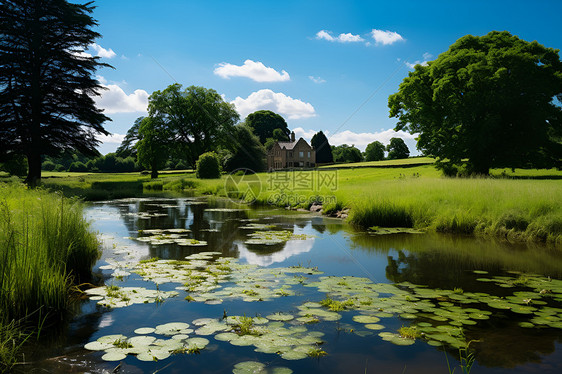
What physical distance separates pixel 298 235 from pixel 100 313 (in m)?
6.96

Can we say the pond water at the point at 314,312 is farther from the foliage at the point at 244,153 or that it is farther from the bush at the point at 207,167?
the foliage at the point at 244,153

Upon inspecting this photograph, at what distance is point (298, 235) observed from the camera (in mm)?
10883

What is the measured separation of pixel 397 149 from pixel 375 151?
5.71 metres

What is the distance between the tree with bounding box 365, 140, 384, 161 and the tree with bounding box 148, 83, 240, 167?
155 feet

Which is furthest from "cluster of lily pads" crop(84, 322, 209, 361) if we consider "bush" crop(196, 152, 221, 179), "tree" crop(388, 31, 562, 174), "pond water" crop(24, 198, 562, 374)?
"bush" crop(196, 152, 221, 179)

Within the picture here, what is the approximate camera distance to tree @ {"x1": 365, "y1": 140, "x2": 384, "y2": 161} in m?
89.2

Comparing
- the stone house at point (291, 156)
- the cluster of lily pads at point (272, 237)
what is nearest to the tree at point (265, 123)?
the stone house at point (291, 156)

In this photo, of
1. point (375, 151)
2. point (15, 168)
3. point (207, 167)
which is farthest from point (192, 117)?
point (375, 151)

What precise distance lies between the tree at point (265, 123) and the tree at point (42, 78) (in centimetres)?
6895

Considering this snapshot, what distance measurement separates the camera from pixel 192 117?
167 ft

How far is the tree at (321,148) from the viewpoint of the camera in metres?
80.4

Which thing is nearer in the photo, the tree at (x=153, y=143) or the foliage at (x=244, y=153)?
the tree at (x=153, y=143)

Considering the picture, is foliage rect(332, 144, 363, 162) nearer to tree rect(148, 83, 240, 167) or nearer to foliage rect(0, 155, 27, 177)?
tree rect(148, 83, 240, 167)

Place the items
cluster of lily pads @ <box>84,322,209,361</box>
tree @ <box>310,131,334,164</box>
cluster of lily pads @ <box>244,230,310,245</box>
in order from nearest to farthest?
cluster of lily pads @ <box>84,322,209,361</box>
cluster of lily pads @ <box>244,230,310,245</box>
tree @ <box>310,131,334,164</box>
